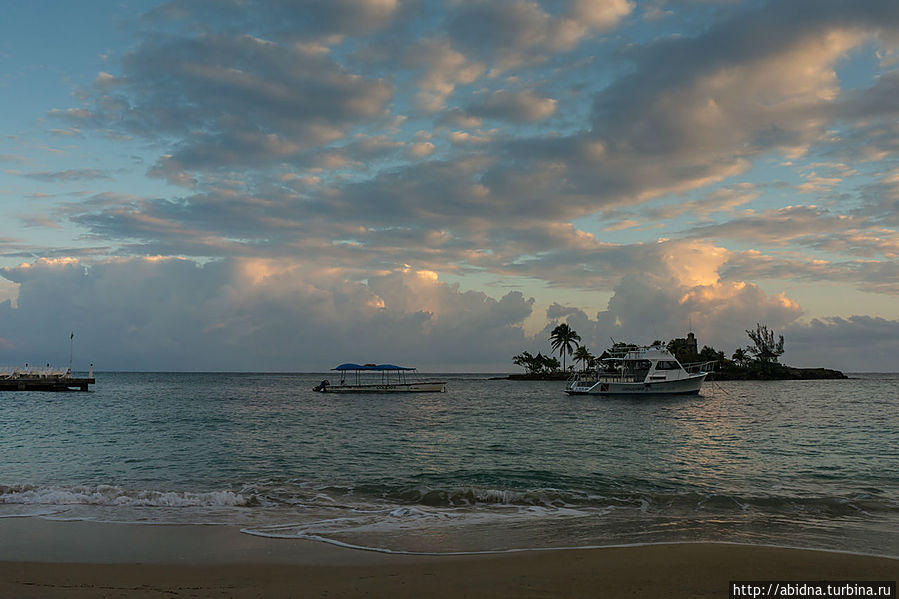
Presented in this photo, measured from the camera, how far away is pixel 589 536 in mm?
10961

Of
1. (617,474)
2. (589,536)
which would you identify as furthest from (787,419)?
(589,536)

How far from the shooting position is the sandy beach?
7.69 meters

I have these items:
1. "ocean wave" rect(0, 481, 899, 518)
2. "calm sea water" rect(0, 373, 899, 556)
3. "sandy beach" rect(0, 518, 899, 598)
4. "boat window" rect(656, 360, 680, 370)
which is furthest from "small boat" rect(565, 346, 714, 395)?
"sandy beach" rect(0, 518, 899, 598)

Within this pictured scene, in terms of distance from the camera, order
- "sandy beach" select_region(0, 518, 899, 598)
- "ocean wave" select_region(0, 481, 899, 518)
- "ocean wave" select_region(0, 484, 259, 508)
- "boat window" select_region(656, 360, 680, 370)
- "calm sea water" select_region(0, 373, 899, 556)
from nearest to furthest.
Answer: "sandy beach" select_region(0, 518, 899, 598) → "calm sea water" select_region(0, 373, 899, 556) → "ocean wave" select_region(0, 481, 899, 518) → "ocean wave" select_region(0, 484, 259, 508) → "boat window" select_region(656, 360, 680, 370)

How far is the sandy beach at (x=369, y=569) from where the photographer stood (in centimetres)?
769

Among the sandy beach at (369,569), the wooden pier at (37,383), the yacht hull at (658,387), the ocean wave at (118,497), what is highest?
the sandy beach at (369,569)

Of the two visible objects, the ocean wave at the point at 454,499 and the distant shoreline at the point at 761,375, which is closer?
the ocean wave at the point at 454,499

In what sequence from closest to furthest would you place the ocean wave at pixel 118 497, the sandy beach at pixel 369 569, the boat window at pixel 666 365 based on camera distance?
the sandy beach at pixel 369 569 → the ocean wave at pixel 118 497 → the boat window at pixel 666 365

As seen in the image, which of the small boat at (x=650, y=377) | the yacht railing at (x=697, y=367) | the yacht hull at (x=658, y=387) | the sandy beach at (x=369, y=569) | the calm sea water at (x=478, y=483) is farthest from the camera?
the yacht railing at (x=697, y=367)

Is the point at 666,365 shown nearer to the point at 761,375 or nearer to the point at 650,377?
the point at 650,377

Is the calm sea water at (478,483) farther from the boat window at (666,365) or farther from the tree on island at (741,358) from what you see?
the tree on island at (741,358)

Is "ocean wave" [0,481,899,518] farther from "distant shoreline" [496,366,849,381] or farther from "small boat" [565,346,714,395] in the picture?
"distant shoreline" [496,366,849,381]

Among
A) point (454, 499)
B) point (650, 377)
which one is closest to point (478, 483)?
point (454, 499)

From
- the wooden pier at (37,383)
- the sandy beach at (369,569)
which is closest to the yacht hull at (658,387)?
the sandy beach at (369,569)
